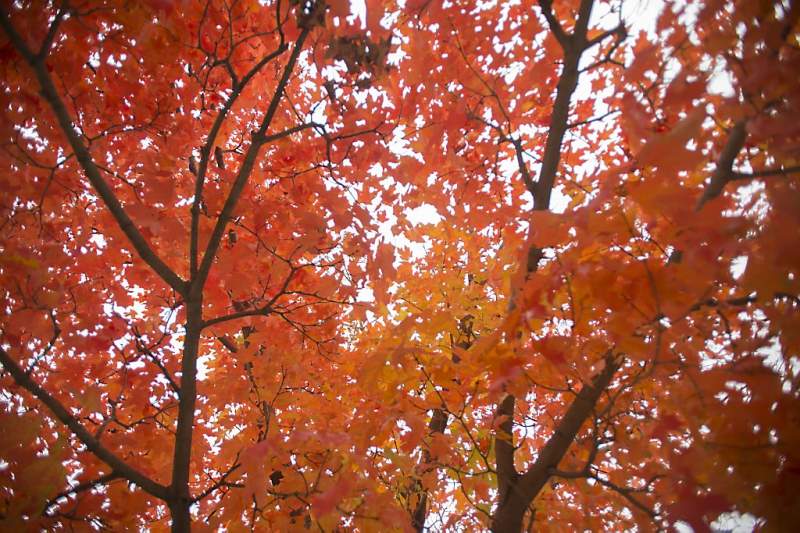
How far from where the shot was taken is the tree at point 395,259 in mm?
1257

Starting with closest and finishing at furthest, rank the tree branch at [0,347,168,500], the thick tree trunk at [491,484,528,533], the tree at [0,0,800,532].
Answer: the tree at [0,0,800,532] < the tree branch at [0,347,168,500] < the thick tree trunk at [491,484,528,533]

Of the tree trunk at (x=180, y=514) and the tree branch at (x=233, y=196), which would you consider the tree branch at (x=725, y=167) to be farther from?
the tree trunk at (x=180, y=514)

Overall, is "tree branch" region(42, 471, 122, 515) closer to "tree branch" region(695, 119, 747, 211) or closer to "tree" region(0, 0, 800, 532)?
"tree" region(0, 0, 800, 532)

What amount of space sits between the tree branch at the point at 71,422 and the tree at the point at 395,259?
10mm

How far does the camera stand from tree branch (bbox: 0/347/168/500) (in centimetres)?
179

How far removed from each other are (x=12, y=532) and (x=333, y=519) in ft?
3.87

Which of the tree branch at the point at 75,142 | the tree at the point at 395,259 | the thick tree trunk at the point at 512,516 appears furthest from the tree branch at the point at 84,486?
the thick tree trunk at the point at 512,516

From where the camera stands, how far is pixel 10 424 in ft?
6.50

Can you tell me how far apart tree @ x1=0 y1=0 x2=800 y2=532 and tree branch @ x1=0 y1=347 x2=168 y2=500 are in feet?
0.03

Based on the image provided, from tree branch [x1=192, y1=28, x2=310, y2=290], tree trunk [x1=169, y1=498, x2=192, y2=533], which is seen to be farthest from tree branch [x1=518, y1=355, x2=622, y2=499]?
tree branch [x1=192, y1=28, x2=310, y2=290]

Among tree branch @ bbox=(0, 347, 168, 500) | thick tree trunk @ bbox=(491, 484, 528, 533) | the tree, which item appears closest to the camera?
the tree

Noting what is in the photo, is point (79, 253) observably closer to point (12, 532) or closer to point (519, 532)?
point (12, 532)

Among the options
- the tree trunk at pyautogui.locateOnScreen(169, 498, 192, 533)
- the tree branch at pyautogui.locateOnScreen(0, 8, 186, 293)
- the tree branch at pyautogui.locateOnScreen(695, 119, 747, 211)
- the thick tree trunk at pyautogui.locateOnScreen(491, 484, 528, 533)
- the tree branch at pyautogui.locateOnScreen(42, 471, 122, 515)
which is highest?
the tree branch at pyautogui.locateOnScreen(0, 8, 186, 293)

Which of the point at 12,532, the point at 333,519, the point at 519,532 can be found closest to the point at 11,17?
the point at 12,532
